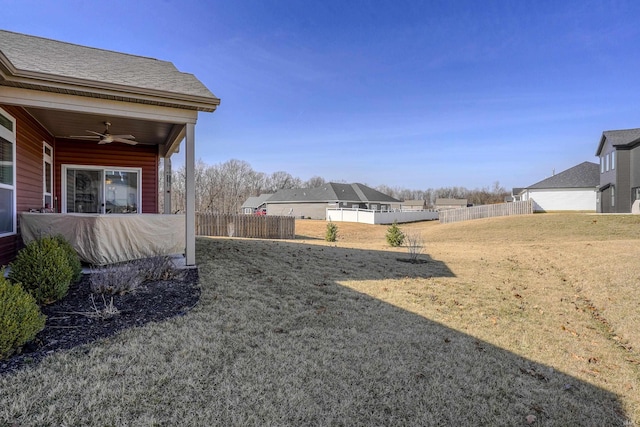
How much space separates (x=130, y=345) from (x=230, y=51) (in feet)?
37.2

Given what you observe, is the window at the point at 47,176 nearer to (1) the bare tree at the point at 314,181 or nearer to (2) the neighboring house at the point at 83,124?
(2) the neighboring house at the point at 83,124

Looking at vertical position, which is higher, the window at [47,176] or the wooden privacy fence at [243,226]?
the window at [47,176]

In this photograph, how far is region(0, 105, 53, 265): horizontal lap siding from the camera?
19.0 ft

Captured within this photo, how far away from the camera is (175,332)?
3555mm

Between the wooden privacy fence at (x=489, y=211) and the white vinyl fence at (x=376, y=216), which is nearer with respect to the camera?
the wooden privacy fence at (x=489, y=211)

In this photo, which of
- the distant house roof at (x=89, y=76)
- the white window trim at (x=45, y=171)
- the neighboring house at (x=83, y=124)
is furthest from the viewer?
the white window trim at (x=45, y=171)

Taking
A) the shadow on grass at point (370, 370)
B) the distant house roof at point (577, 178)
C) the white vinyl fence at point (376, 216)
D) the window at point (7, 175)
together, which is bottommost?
the shadow on grass at point (370, 370)

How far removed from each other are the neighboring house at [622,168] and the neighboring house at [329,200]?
21678 mm

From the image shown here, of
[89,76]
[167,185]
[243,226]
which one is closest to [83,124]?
[89,76]

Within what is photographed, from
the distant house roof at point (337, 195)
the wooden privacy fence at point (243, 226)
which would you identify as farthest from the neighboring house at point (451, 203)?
the wooden privacy fence at point (243, 226)

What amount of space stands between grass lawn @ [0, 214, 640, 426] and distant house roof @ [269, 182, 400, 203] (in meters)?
33.1

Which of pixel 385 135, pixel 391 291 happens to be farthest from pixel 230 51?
pixel 385 135

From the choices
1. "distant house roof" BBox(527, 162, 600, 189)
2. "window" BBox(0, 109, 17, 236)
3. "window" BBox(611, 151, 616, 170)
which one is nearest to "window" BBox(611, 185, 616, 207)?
"window" BBox(611, 151, 616, 170)

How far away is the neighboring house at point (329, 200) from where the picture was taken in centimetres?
3988
